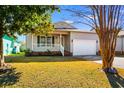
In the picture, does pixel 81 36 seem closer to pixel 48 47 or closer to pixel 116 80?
pixel 48 47

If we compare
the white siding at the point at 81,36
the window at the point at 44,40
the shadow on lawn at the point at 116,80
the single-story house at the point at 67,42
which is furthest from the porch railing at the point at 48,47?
the shadow on lawn at the point at 116,80

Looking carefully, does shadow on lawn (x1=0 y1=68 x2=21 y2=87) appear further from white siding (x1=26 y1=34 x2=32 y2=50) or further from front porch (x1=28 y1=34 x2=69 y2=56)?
white siding (x1=26 y1=34 x2=32 y2=50)

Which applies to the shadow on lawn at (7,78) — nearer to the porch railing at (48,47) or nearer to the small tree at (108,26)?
the small tree at (108,26)

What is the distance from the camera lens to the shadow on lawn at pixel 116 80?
7.82m

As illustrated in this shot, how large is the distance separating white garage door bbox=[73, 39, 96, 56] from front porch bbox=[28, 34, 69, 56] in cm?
135

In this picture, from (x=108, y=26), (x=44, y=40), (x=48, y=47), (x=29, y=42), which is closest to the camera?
(x=108, y=26)

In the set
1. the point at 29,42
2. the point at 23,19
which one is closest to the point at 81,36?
the point at 29,42

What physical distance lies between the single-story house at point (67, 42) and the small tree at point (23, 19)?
10.7 metres

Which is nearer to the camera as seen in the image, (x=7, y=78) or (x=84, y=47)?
(x=7, y=78)

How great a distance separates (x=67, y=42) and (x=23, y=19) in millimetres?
16222

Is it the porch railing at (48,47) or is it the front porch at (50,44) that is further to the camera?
the porch railing at (48,47)

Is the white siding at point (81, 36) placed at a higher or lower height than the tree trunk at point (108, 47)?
higher

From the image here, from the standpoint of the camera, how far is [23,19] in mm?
9625

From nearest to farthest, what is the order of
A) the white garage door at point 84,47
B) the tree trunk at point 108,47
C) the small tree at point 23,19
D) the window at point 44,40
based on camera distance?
the small tree at point 23,19 < the tree trunk at point 108,47 < the white garage door at point 84,47 < the window at point 44,40
